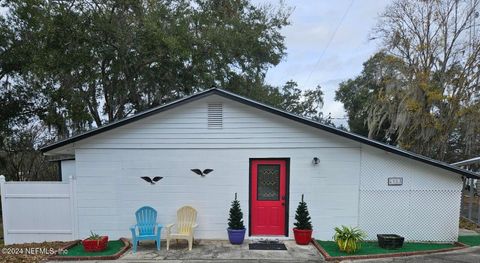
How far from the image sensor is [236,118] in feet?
25.3

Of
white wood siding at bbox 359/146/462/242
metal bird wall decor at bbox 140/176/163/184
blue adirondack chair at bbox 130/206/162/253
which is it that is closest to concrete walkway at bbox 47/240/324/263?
blue adirondack chair at bbox 130/206/162/253

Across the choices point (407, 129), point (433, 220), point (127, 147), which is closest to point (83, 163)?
point (127, 147)

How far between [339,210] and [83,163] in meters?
6.42

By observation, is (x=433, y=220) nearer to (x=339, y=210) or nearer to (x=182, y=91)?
(x=339, y=210)

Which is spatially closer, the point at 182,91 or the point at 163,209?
the point at 163,209

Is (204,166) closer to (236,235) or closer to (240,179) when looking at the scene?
(240,179)

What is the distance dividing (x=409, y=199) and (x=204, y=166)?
5.06 m

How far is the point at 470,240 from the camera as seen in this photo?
308 inches

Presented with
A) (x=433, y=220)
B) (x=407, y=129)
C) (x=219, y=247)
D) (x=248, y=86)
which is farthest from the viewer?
(x=248, y=86)

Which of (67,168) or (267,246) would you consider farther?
(67,168)

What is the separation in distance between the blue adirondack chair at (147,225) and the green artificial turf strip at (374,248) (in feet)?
12.4

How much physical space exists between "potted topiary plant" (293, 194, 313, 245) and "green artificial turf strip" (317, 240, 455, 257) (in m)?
0.42

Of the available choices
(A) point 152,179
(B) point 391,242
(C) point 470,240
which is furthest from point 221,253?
(C) point 470,240

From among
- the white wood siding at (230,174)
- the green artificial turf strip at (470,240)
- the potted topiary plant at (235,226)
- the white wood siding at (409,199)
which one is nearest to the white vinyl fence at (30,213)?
the white wood siding at (230,174)
